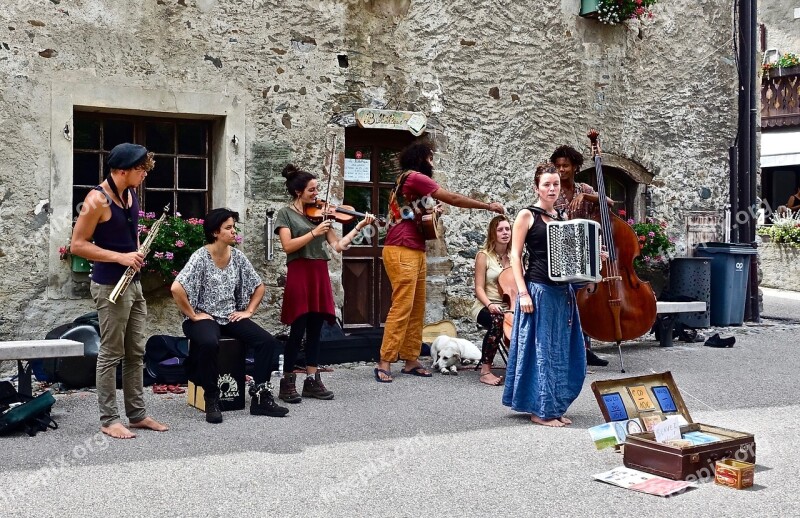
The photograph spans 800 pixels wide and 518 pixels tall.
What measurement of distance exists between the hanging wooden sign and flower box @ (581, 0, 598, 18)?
2.45 m

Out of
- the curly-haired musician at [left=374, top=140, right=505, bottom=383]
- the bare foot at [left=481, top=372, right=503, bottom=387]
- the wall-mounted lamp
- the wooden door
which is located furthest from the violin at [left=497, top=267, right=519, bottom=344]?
the wall-mounted lamp

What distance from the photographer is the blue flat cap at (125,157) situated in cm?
534

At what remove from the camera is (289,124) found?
29.1ft

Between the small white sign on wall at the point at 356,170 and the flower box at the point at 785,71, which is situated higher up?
the flower box at the point at 785,71

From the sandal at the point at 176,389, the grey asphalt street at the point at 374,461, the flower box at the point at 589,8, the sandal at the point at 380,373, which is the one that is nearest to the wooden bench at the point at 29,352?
the grey asphalt street at the point at 374,461

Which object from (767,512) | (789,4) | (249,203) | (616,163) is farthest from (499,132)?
(789,4)

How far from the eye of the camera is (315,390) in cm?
667

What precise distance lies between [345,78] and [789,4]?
17.1 m

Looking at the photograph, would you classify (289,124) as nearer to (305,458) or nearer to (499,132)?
(499,132)

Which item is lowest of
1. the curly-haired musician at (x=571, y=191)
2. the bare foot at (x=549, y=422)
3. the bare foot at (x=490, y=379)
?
the bare foot at (x=549, y=422)

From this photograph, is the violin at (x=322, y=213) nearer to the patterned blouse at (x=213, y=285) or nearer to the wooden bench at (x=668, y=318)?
the patterned blouse at (x=213, y=285)

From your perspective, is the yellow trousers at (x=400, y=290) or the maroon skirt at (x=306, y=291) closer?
the maroon skirt at (x=306, y=291)

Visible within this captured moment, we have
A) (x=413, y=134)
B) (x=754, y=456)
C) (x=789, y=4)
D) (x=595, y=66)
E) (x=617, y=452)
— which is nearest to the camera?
(x=754, y=456)

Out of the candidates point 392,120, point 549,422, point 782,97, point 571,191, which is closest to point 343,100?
point 392,120
